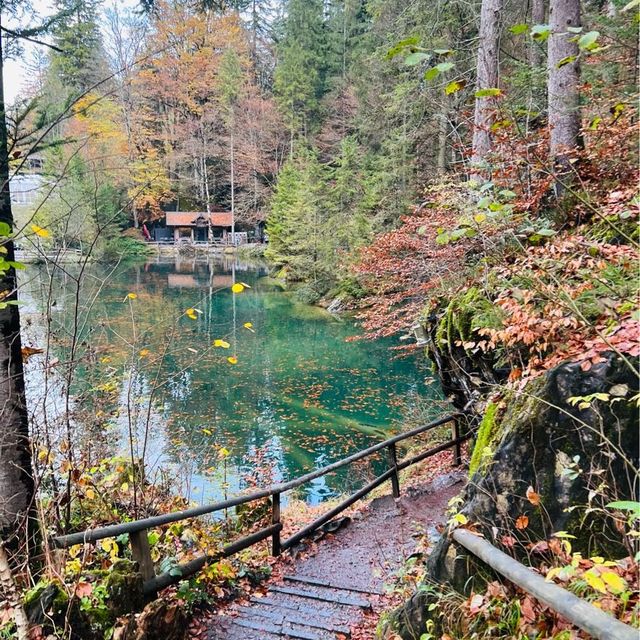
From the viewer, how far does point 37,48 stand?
3324 mm

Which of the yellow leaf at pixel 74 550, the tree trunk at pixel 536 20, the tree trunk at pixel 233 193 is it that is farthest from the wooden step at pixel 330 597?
the tree trunk at pixel 233 193

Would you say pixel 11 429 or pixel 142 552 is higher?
pixel 11 429

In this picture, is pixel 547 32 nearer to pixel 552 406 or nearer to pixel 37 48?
pixel 552 406

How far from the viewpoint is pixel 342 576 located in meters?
4.56

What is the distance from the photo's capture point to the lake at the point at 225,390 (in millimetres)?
6000

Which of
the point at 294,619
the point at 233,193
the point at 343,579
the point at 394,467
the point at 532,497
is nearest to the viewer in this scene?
the point at 532,497

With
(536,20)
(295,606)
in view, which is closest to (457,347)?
(295,606)

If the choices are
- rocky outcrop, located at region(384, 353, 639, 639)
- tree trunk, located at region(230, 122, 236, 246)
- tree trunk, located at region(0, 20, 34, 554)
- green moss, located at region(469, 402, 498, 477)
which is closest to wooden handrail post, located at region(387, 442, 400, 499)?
green moss, located at region(469, 402, 498, 477)

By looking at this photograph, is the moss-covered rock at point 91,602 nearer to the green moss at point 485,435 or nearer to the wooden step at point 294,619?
the wooden step at point 294,619

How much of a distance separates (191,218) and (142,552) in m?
46.7

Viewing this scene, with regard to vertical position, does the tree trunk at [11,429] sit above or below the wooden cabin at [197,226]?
below

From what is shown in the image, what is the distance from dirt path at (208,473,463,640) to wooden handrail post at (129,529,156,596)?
679 mm

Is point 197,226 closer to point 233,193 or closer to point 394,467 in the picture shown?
point 233,193

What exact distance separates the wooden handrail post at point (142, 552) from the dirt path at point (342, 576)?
0.68 m
